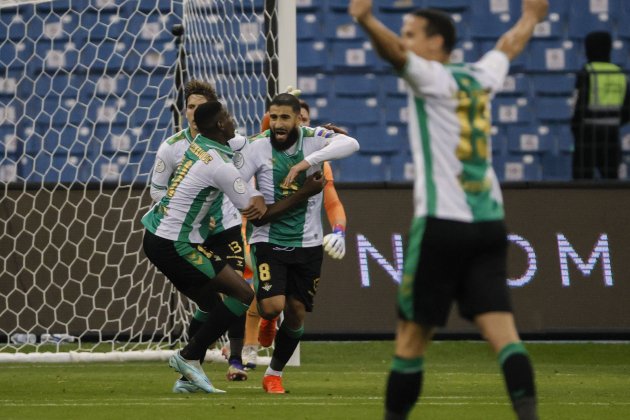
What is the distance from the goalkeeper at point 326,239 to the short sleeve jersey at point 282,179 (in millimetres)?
138

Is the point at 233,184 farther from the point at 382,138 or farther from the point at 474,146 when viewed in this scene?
the point at 382,138

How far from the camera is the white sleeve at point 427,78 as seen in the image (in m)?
4.74

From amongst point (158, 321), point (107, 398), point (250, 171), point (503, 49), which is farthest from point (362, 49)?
point (503, 49)

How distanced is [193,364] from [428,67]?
12.6 ft

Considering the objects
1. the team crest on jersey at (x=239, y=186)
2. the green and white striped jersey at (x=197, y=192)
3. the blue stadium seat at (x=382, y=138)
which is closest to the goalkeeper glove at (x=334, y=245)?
the green and white striped jersey at (x=197, y=192)

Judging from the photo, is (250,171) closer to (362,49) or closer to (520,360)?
(520,360)

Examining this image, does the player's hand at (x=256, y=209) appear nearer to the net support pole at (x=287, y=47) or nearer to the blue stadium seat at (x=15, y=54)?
the net support pole at (x=287, y=47)

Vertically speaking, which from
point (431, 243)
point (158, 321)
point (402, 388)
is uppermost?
point (431, 243)

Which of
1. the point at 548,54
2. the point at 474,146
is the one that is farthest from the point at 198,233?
the point at 548,54

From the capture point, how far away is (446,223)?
4.76 metres

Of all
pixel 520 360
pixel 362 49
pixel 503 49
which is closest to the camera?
pixel 520 360

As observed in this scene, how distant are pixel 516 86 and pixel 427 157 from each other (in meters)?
10.4

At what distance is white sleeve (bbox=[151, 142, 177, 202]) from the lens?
9258mm

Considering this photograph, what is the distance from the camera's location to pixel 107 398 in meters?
7.80
